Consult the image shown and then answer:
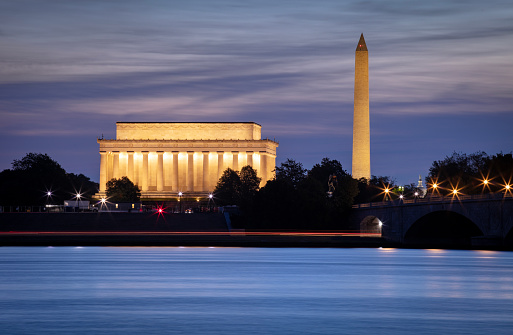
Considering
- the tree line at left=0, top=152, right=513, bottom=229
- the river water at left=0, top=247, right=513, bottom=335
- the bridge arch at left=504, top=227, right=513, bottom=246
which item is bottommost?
the river water at left=0, top=247, right=513, bottom=335

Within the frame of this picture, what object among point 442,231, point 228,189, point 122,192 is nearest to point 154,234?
point 442,231

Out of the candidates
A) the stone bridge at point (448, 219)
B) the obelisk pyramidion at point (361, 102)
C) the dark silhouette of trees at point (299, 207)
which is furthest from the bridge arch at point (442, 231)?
the obelisk pyramidion at point (361, 102)

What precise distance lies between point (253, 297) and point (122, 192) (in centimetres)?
14378

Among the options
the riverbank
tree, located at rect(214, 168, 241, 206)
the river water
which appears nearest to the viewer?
the river water

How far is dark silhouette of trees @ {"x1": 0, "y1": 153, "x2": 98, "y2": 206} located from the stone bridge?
6696 cm

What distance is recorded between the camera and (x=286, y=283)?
5047cm

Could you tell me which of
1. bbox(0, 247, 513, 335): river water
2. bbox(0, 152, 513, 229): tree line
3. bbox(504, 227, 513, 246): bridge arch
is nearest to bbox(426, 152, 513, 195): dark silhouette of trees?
bbox(0, 152, 513, 229): tree line

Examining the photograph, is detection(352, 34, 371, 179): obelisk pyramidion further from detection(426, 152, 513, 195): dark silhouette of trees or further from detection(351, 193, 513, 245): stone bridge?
detection(351, 193, 513, 245): stone bridge

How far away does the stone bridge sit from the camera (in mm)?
84500

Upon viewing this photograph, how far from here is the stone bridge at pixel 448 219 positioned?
3327 inches

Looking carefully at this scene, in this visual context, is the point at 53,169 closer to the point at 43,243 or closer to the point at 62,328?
the point at 43,243

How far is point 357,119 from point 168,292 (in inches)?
4640

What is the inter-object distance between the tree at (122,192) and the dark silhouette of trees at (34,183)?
7.32m

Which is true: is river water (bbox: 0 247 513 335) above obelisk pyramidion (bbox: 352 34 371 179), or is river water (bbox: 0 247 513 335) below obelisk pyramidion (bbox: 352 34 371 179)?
below
